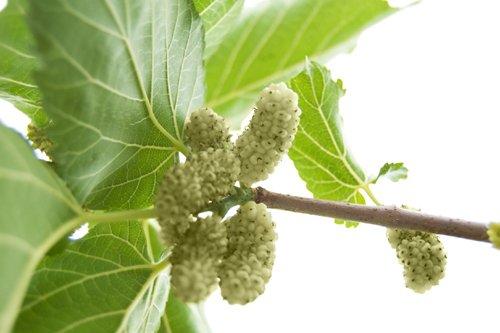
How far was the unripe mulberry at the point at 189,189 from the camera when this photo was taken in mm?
653

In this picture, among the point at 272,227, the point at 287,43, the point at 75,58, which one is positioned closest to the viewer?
the point at 75,58

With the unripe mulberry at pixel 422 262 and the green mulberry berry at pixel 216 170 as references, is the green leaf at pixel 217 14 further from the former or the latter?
the unripe mulberry at pixel 422 262

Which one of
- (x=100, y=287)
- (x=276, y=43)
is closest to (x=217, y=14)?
(x=276, y=43)

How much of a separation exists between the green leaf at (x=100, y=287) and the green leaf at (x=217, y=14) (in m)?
0.32

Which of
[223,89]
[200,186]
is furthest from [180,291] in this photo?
[223,89]

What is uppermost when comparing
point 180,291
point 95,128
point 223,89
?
point 95,128

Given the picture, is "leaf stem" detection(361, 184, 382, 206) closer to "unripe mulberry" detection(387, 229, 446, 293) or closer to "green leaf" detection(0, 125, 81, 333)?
"unripe mulberry" detection(387, 229, 446, 293)

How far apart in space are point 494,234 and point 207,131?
0.34 metres

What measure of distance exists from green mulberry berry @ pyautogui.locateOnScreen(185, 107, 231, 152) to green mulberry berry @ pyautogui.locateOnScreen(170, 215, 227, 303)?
0.32 feet

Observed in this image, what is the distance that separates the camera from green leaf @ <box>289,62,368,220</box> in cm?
92

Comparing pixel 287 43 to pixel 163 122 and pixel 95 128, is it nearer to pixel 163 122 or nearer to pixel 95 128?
pixel 163 122

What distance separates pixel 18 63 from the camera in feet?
2.59

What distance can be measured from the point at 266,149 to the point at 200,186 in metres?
0.11

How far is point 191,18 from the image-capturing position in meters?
0.75
